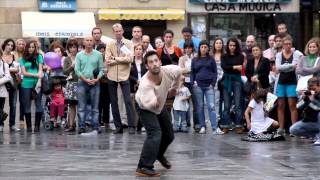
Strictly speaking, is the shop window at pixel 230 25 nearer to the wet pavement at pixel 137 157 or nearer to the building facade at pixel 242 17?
the building facade at pixel 242 17

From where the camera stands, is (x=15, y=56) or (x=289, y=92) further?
(x=15, y=56)

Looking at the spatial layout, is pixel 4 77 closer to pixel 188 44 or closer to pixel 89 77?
pixel 89 77

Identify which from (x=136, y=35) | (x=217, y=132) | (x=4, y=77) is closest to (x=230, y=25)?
(x=136, y=35)

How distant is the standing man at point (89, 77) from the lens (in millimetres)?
14547

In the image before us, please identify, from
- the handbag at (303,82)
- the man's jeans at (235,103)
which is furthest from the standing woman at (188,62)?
the handbag at (303,82)

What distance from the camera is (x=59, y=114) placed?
15.5 meters

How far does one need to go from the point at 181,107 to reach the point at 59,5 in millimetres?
13285

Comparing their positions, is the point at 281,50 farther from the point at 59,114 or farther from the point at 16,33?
the point at 16,33

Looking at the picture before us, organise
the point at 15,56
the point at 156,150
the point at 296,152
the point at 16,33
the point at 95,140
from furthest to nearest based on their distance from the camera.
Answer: the point at 16,33
the point at 15,56
the point at 95,140
the point at 296,152
the point at 156,150

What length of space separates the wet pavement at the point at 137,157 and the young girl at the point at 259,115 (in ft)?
1.33

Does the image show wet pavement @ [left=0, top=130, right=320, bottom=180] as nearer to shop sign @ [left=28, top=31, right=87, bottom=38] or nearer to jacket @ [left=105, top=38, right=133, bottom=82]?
jacket @ [left=105, top=38, right=133, bottom=82]

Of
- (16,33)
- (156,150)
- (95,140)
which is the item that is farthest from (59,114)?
(16,33)

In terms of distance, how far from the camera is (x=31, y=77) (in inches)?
594

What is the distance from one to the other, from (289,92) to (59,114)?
15.1 ft
